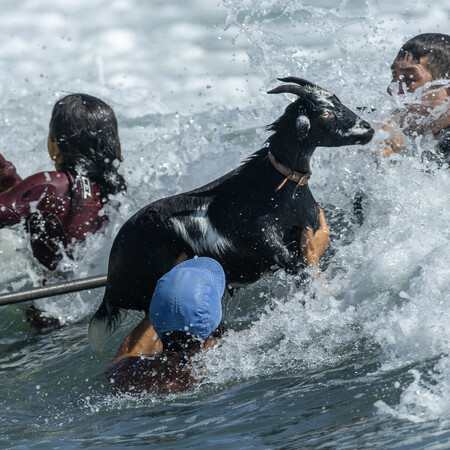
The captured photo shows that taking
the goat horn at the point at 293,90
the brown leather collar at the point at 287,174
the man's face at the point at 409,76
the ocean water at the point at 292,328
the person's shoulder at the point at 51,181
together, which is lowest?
the ocean water at the point at 292,328

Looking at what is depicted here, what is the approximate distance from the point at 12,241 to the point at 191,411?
3713mm

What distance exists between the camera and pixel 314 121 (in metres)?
3.79

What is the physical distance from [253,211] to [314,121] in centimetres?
48

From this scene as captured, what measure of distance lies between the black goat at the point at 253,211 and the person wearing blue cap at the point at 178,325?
252mm

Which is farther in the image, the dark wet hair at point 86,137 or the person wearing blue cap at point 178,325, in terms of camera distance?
the dark wet hair at point 86,137

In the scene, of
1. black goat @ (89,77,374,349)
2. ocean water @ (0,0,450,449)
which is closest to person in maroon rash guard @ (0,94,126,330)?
ocean water @ (0,0,450,449)

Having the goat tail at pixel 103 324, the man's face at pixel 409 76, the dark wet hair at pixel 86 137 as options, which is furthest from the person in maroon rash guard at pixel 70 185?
the man's face at pixel 409 76

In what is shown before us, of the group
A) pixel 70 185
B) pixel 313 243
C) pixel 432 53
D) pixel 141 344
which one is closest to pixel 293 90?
pixel 313 243

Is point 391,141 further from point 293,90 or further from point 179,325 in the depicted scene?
point 179,325

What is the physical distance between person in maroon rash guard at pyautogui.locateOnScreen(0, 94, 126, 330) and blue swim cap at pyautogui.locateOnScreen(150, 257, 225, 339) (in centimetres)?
152

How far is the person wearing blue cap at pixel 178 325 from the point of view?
3.48 meters

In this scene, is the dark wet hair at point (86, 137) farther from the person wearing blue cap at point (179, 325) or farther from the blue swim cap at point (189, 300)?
the blue swim cap at point (189, 300)

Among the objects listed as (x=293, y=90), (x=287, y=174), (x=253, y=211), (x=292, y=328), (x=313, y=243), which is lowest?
(x=292, y=328)

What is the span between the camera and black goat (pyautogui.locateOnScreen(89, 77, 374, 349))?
3.83 metres
